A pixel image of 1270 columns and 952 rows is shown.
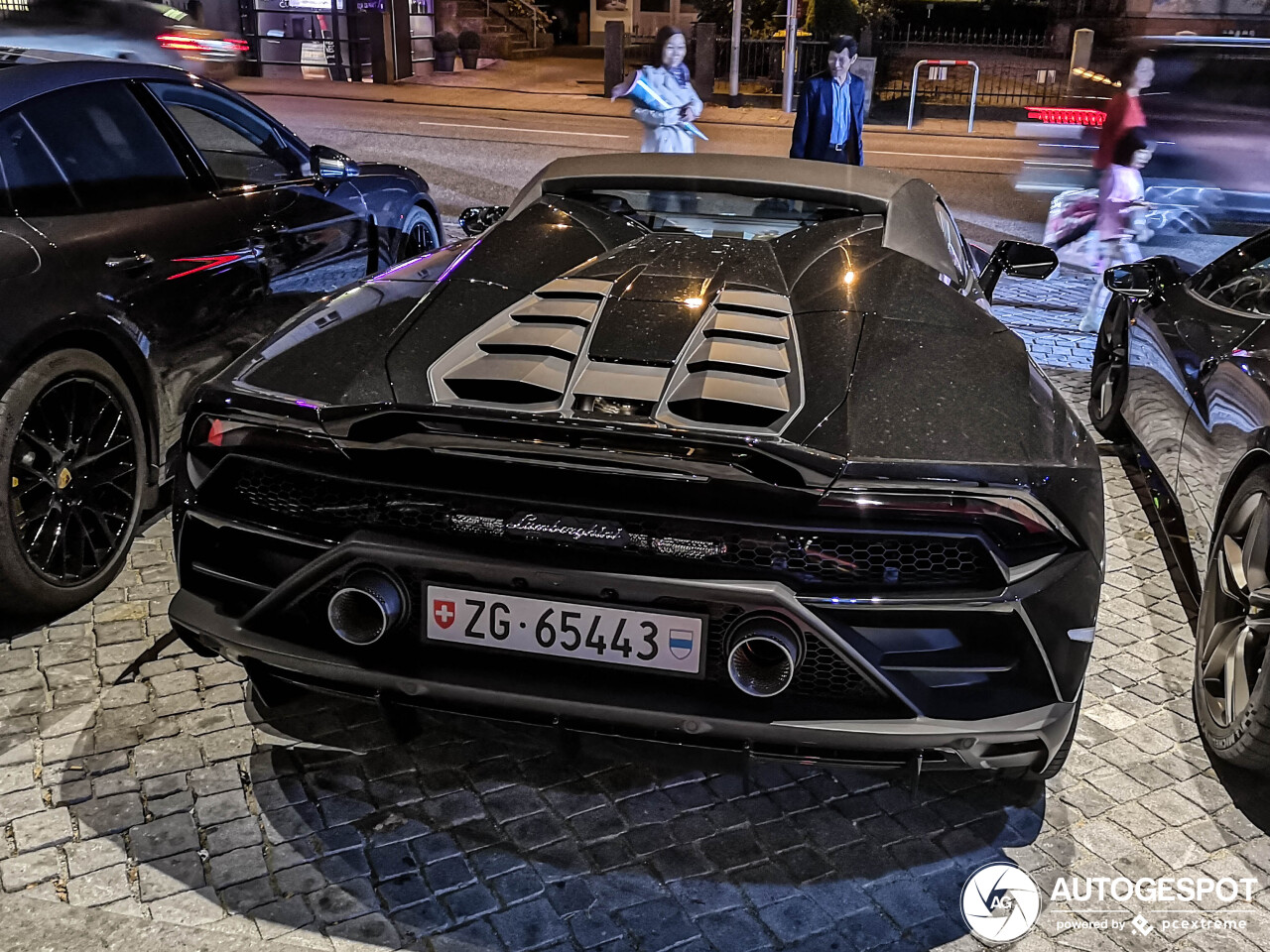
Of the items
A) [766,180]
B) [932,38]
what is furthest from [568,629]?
[932,38]

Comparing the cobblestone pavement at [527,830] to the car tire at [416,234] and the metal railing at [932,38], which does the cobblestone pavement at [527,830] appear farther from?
the metal railing at [932,38]

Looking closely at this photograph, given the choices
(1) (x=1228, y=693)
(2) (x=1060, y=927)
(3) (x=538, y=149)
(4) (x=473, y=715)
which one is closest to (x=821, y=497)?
(4) (x=473, y=715)

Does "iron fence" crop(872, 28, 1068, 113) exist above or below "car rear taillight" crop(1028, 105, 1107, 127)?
above

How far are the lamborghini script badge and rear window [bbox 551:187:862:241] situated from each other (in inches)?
65.7

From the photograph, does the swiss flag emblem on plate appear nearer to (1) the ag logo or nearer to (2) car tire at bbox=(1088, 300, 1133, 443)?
(1) the ag logo

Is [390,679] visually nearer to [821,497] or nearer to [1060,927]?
[821,497]

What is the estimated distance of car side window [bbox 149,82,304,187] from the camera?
4.52m

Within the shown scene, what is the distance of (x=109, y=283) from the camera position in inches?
144

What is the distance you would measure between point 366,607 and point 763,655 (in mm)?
828

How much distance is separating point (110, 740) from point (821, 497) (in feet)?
6.67

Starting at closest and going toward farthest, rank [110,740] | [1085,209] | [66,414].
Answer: [110,740]
[66,414]
[1085,209]

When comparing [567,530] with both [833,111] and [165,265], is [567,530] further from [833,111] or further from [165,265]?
[833,111]

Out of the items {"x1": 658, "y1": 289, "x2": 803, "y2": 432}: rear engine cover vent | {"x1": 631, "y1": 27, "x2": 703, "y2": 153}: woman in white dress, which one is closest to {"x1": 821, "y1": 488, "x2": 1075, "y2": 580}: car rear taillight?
{"x1": 658, "y1": 289, "x2": 803, "y2": 432}: rear engine cover vent

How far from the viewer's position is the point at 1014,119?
1137 cm
